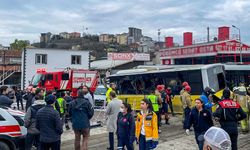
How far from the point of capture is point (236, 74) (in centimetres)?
2345

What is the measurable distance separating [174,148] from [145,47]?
277 ft

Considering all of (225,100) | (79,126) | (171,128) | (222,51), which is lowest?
(171,128)

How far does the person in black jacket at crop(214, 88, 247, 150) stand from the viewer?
25.4ft

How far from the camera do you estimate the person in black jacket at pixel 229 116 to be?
774 centimetres

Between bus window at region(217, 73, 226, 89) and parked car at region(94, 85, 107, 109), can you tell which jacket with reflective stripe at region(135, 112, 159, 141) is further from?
parked car at region(94, 85, 107, 109)

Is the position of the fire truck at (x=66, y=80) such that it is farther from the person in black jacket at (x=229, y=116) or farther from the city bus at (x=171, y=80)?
the person in black jacket at (x=229, y=116)

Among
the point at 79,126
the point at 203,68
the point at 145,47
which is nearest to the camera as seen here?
the point at 79,126

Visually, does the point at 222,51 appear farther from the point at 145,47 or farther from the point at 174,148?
the point at 145,47

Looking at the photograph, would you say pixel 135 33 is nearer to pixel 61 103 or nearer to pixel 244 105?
pixel 61 103

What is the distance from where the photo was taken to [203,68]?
17.7 meters

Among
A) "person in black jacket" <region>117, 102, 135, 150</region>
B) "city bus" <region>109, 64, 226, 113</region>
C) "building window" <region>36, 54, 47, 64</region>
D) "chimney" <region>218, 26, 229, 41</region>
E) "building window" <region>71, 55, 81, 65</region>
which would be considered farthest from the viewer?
"chimney" <region>218, 26, 229, 41</region>

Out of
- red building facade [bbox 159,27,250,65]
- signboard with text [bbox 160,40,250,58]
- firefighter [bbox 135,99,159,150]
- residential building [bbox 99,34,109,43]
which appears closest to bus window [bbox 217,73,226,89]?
firefighter [bbox 135,99,159,150]

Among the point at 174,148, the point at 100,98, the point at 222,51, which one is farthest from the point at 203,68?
the point at 222,51

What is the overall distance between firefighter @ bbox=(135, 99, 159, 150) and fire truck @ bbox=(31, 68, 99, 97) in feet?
67.5
